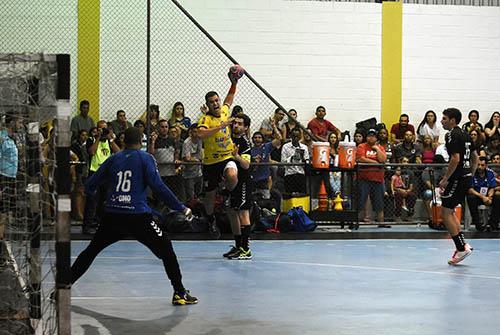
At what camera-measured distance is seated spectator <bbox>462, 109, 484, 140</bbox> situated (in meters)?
20.0

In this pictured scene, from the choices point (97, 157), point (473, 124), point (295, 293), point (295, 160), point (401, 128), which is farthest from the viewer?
point (401, 128)

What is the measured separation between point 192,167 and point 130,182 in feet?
27.7

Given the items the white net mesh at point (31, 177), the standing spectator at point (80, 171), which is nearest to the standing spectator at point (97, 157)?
the standing spectator at point (80, 171)

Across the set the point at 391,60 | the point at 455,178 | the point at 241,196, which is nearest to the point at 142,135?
the point at 241,196

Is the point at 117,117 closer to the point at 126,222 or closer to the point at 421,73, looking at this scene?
the point at 421,73

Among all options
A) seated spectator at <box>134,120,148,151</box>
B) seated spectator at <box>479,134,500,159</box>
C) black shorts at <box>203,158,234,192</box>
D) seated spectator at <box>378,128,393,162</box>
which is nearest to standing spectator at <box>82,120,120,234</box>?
seated spectator at <box>134,120,148,151</box>

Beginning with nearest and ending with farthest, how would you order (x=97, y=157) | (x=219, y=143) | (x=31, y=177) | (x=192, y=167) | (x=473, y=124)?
(x=31, y=177) → (x=219, y=143) → (x=97, y=157) → (x=192, y=167) → (x=473, y=124)

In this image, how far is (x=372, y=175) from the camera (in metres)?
18.2

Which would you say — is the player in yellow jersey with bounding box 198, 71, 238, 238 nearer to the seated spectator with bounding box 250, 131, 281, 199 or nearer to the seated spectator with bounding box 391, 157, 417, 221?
the seated spectator with bounding box 250, 131, 281, 199

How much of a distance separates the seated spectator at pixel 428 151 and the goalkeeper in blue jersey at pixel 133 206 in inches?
441

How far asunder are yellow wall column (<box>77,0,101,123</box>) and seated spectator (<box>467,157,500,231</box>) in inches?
301

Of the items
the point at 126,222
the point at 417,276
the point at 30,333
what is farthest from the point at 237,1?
the point at 30,333

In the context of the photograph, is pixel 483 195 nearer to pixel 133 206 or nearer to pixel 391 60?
pixel 391 60

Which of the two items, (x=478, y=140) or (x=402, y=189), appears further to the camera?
(x=478, y=140)
